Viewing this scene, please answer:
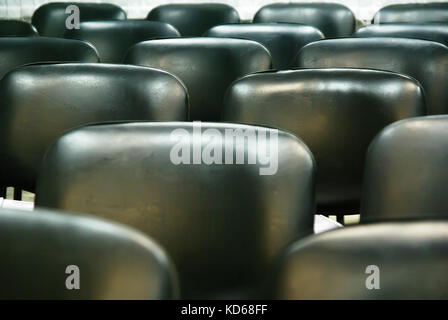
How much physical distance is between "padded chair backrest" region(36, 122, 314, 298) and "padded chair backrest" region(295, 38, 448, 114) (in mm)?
906

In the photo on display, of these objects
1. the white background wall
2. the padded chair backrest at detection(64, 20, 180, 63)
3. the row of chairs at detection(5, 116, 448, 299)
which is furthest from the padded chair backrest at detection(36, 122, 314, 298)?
the white background wall

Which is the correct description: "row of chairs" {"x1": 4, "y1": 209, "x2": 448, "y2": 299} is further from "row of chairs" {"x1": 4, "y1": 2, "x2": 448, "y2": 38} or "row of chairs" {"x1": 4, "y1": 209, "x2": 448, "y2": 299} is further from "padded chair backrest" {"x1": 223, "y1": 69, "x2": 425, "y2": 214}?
"row of chairs" {"x1": 4, "y1": 2, "x2": 448, "y2": 38}

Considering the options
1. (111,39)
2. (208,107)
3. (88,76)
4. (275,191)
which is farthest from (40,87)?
(111,39)

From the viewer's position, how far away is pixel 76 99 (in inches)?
61.3

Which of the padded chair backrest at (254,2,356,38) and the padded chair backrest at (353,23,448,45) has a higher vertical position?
the padded chair backrest at (254,2,356,38)

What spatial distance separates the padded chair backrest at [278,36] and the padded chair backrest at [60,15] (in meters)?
1.08

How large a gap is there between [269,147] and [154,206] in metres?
0.17

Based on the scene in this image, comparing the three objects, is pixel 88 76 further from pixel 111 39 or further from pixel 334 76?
pixel 111 39

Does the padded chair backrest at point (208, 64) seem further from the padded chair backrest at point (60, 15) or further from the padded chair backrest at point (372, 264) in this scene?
the padded chair backrest at point (60, 15)

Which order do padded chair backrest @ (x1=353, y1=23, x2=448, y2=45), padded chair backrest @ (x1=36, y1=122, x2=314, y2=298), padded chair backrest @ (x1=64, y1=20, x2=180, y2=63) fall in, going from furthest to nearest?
padded chair backrest @ (x1=64, y1=20, x2=180, y2=63) → padded chair backrest @ (x1=353, y1=23, x2=448, y2=45) → padded chair backrest @ (x1=36, y1=122, x2=314, y2=298)

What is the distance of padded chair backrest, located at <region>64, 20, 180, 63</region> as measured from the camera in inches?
109

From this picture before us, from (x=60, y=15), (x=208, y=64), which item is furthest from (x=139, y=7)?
(x=208, y=64)

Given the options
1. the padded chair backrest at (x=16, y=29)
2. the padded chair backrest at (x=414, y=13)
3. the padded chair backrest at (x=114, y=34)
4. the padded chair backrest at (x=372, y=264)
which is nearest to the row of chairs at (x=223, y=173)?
the padded chair backrest at (x=372, y=264)
